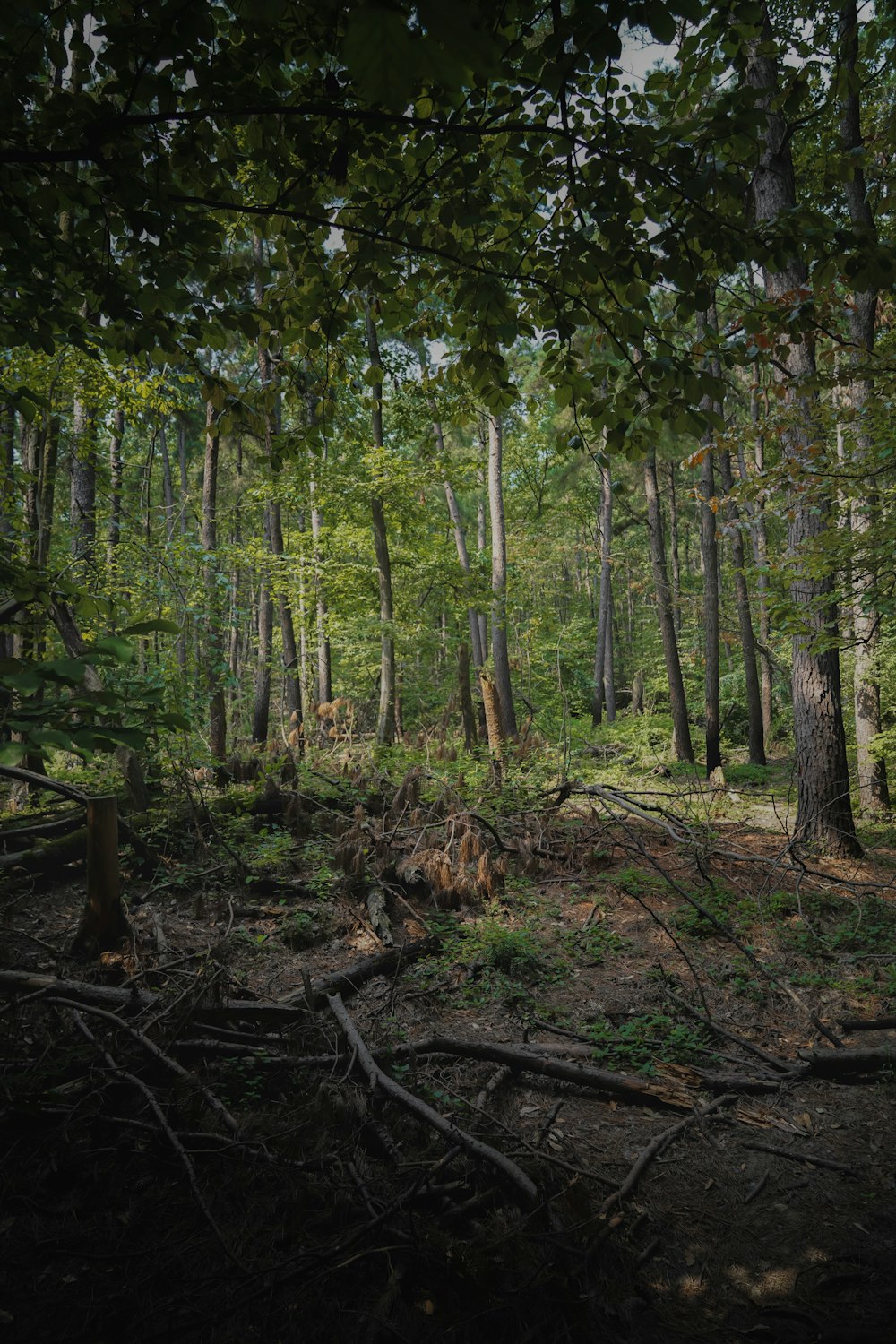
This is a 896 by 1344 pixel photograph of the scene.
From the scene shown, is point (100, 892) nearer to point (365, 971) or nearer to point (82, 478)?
point (365, 971)

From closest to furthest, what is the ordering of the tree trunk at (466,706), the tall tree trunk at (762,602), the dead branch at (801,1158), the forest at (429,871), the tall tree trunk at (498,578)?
the forest at (429,871) → the dead branch at (801,1158) → the tall tree trunk at (762,602) → the tall tree trunk at (498,578) → the tree trunk at (466,706)

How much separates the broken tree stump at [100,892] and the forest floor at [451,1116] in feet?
0.55

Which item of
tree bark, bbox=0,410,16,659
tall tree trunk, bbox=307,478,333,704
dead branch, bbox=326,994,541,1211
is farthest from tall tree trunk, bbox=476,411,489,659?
dead branch, bbox=326,994,541,1211

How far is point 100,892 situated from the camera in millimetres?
4785

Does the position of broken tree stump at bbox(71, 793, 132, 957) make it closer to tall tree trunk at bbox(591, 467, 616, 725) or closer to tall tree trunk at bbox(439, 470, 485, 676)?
tall tree trunk at bbox(439, 470, 485, 676)

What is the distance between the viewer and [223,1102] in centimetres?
326

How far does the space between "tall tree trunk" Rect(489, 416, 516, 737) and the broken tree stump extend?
937 cm

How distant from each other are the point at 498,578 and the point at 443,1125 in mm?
11528

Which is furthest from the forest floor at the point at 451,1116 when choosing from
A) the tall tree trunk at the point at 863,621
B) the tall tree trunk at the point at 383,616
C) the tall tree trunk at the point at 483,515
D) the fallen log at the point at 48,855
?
the tall tree trunk at the point at 483,515

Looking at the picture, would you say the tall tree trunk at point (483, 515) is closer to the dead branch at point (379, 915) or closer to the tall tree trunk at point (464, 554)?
the tall tree trunk at point (464, 554)

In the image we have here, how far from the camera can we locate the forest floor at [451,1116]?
2260mm

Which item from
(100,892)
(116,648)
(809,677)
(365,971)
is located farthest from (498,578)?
(116,648)

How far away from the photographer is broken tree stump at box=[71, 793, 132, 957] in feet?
15.7

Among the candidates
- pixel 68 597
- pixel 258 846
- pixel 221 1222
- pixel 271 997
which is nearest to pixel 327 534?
pixel 258 846
